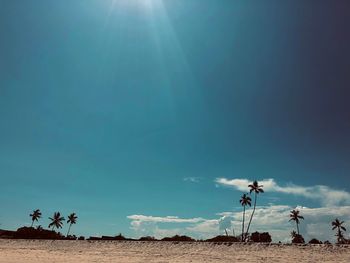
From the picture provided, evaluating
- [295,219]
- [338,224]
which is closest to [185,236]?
[295,219]

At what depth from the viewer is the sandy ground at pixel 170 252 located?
A: 35375 millimetres

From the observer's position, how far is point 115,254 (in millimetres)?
41656

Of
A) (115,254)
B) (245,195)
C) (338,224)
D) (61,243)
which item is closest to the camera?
(115,254)

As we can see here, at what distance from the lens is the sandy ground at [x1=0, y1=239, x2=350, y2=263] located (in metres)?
35.4

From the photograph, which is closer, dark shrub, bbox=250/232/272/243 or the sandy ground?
the sandy ground

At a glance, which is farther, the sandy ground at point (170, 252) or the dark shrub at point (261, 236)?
the dark shrub at point (261, 236)

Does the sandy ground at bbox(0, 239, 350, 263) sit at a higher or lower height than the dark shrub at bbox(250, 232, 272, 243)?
lower

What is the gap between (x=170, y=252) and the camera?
41125 millimetres

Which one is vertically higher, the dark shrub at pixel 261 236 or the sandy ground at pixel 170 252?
the dark shrub at pixel 261 236

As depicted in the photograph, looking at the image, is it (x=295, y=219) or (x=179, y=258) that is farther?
(x=295, y=219)

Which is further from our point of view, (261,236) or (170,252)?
(261,236)

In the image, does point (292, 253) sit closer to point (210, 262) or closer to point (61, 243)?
point (210, 262)

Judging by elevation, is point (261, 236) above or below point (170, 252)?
above

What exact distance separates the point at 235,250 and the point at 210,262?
5300 mm
